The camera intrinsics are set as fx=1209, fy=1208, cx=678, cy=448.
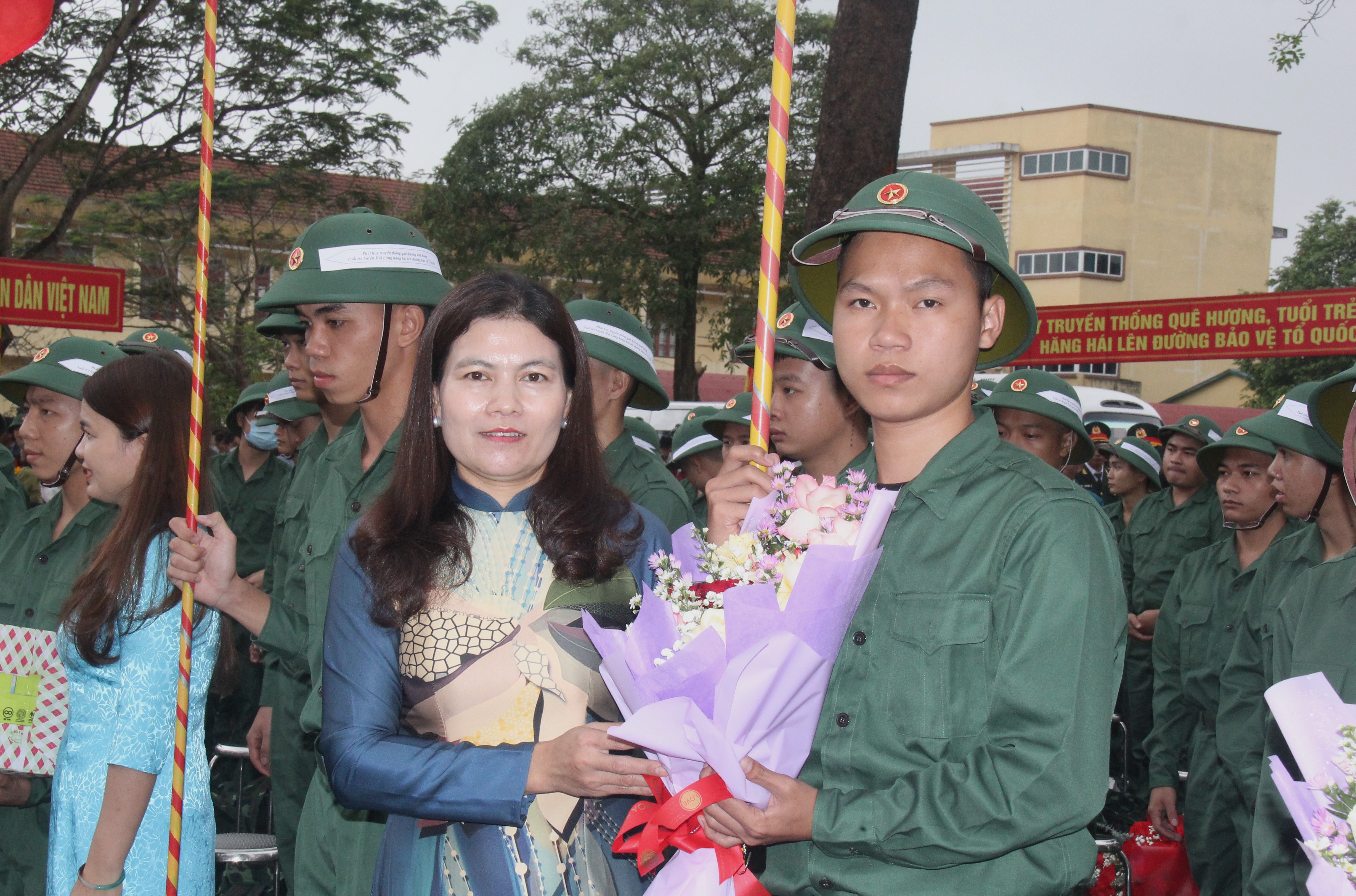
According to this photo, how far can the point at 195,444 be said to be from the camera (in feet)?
11.7

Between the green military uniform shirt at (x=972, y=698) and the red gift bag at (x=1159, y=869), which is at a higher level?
the green military uniform shirt at (x=972, y=698)

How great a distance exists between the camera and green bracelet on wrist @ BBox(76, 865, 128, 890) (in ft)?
10.7

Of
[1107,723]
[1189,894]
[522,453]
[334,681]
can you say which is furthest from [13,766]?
[1189,894]

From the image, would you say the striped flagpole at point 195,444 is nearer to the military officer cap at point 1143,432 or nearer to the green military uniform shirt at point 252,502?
the green military uniform shirt at point 252,502

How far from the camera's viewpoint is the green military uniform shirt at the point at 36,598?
13.3 feet

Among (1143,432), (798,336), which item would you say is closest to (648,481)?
(798,336)

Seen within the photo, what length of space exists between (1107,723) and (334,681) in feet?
4.71

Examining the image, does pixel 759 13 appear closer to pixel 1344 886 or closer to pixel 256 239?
pixel 256 239

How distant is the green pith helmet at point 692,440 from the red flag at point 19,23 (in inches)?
169

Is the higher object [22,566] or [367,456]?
[367,456]

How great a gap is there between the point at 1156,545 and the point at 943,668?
7195 mm

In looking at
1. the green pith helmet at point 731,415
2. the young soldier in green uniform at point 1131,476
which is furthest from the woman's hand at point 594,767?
the young soldier in green uniform at point 1131,476

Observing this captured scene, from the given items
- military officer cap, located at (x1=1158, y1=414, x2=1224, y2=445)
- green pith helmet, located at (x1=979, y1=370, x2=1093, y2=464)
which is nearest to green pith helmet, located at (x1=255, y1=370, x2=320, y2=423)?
green pith helmet, located at (x1=979, y1=370, x2=1093, y2=464)

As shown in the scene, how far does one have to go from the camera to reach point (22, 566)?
4289 millimetres
